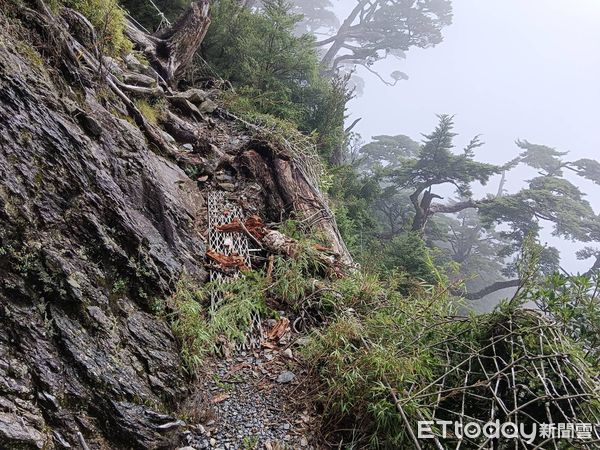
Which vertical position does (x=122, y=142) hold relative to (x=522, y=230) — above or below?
below

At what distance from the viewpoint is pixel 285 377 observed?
2287 mm

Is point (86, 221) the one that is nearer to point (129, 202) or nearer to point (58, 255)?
point (58, 255)

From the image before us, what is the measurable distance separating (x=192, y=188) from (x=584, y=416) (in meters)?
3.66

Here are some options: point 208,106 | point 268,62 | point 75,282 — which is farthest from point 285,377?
point 268,62

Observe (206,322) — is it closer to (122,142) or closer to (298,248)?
(298,248)

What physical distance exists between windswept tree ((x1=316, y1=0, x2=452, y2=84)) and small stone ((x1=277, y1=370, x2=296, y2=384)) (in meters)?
17.8

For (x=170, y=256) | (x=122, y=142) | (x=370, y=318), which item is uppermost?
(x=122, y=142)

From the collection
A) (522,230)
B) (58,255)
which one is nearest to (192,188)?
(58,255)

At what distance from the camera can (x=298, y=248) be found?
326cm

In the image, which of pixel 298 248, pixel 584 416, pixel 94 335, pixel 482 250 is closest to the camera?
pixel 584 416

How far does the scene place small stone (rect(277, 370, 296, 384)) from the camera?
7.43 feet

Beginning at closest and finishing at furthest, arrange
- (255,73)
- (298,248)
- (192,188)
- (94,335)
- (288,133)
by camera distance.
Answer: (94,335)
(298,248)
(192,188)
(288,133)
(255,73)

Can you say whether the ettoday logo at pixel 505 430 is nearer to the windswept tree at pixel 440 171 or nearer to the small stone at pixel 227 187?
the small stone at pixel 227 187

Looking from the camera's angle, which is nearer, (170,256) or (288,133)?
(170,256)
